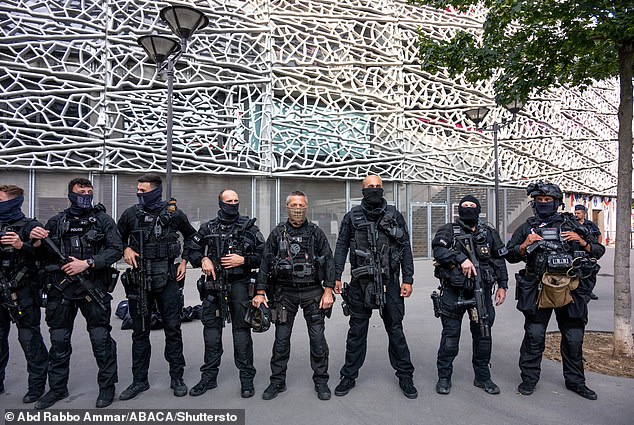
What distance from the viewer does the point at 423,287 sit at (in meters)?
10.8

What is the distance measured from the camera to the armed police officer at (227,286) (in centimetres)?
407

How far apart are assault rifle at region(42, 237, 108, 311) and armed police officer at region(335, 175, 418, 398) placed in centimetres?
227

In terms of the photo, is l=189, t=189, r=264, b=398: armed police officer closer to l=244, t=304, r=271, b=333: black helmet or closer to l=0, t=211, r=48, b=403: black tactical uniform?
l=244, t=304, r=271, b=333: black helmet

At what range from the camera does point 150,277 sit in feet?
13.2

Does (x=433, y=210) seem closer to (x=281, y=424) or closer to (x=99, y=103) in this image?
(x=99, y=103)

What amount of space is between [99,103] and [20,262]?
1118 centimetres

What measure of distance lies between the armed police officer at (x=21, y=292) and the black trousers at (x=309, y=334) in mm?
→ 2273

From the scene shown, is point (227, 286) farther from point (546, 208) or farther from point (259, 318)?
point (546, 208)

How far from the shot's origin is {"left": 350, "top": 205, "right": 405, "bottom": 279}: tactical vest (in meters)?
4.05

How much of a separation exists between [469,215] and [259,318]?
2.38 metres

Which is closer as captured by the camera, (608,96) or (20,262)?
(20,262)

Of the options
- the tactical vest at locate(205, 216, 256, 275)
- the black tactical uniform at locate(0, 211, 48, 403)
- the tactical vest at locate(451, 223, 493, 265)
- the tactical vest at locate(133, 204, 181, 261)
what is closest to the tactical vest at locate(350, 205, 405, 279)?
the tactical vest at locate(451, 223, 493, 265)

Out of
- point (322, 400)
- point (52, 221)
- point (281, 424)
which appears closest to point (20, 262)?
point (52, 221)

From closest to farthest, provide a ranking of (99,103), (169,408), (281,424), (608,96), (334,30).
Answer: (281,424)
(169,408)
(99,103)
(334,30)
(608,96)
